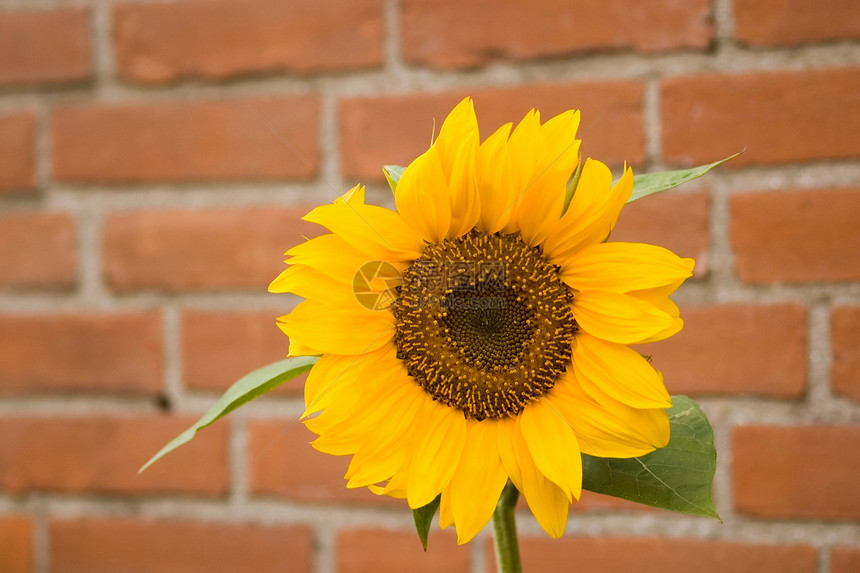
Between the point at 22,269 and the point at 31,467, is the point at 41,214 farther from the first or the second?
the point at 31,467

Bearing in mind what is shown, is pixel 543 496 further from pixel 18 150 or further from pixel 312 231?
pixel 18 150

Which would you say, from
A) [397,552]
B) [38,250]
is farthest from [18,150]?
[397,552]

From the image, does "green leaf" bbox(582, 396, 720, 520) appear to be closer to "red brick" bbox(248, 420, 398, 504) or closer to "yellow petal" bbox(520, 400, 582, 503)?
"yellow petal" bbox(520, 400, 582, 503)

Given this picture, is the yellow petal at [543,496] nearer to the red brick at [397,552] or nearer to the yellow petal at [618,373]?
the yellow petal at [618,373]

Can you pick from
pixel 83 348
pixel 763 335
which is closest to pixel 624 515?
pixel 763 335

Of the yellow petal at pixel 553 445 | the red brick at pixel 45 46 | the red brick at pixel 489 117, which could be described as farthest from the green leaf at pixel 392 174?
the red brick at pixel 45 46

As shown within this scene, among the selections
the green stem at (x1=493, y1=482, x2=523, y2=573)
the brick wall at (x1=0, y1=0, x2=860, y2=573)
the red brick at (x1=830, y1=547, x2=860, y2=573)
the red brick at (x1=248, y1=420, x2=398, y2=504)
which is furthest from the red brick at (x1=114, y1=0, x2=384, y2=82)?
the red brick at (x1=830, y1=547, x2=860, y2=573)
